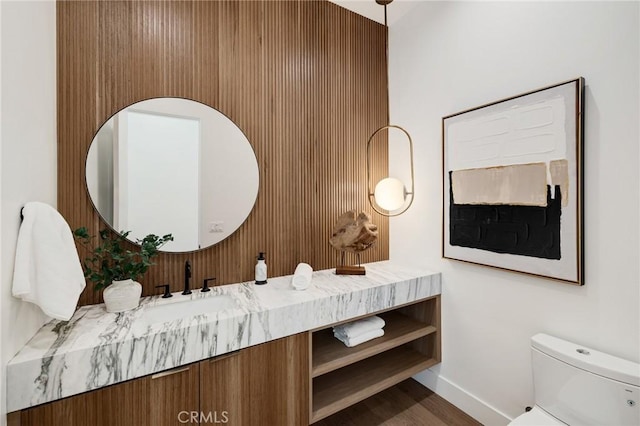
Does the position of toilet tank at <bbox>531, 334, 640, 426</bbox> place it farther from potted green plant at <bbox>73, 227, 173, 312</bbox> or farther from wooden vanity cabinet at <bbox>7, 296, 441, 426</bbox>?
potted green plant at <bbox>73, 227, 173, 312</bbox>

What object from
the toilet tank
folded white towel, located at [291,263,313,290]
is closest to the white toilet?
the toilet tank

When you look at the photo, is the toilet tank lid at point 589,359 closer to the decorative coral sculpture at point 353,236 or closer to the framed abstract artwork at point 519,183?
the framed abstract artwork at point 519,183

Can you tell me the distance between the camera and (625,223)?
44.0 inches

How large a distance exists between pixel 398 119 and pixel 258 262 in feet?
5.21

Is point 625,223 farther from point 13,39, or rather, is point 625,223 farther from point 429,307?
point 13,39

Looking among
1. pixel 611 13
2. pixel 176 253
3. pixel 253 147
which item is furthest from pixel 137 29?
pixel 611 13

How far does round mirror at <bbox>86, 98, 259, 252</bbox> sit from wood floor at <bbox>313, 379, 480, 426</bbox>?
1402 millimetres

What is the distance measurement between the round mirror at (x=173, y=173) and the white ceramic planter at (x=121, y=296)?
241mm

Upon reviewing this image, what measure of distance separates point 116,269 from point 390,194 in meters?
1.79

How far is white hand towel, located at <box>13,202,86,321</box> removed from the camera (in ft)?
2.96

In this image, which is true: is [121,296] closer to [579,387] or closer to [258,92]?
[258,92]

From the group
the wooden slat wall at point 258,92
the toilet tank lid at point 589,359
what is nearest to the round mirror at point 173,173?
the wooden slat wall at point 258,92

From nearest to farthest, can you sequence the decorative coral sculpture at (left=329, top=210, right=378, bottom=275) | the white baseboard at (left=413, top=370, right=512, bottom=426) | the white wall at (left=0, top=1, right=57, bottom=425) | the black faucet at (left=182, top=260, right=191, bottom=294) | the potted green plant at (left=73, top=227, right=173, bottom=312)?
the white wall at (left=0, top=1, right=57, bottom=425) → the potted green plant at (left=73, top=227, right=173, bottom=312) → the black faucet at (left=182, top=260, right=191, bottom=294) → the white baseboard at (left=413, top=370, right=512, bottom=426) → the decorative coral sculpture at (left=329, top=210, right=378, bottom=275)

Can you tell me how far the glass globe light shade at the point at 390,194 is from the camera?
2107 millimetres
